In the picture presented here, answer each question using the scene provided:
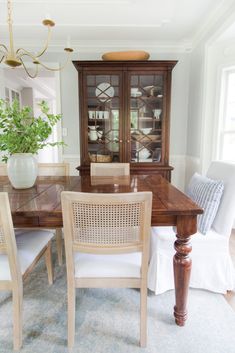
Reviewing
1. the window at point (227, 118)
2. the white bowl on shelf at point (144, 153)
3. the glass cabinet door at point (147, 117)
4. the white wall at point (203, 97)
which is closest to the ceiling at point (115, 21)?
the white wall at point (203, 97)

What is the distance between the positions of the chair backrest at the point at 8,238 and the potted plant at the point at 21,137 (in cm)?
63

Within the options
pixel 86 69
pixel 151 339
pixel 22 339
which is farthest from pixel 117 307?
pixel 86 69

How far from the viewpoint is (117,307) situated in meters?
1.50

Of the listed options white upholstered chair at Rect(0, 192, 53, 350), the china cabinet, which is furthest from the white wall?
white upholstered chair at Rect(0, 192, 53, 350)

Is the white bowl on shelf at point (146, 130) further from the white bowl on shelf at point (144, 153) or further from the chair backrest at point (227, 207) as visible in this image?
the chair backrest at point (227, 207)

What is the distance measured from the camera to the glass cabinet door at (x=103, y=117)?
290cm

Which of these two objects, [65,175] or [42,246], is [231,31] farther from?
[42,246]

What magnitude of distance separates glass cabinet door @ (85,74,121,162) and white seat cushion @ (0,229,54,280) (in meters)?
1.58

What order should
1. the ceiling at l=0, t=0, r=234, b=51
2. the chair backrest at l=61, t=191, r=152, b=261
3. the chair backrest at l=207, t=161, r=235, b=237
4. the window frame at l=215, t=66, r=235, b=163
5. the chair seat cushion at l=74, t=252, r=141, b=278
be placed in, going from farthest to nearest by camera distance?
the window frame at l=215, t=66, r=235, b=163
the ceiling at l=0, t=0, r=234, b=51
the chair backrest at l=207, t=161, r=235, b=237
the chair seat cushion at l=74, t=252, r=141, b=278
the chair backrest at l=61, t=191, r=152, b=261

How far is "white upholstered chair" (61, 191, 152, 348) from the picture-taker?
1034 mm

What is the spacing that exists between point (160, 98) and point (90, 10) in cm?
126

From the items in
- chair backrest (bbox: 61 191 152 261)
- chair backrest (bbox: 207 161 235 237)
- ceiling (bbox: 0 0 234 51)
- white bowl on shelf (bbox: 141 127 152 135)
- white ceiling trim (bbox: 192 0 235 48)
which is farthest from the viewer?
white bowl on shelf (bbox: 141 127 152 135)

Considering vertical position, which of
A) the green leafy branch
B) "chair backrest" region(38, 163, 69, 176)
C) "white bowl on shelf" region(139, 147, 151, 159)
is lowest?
"chair backrest" region(38, 163, 69, 176)

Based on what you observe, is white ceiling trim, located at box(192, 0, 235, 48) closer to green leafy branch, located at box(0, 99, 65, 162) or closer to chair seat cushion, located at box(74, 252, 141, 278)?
green leafy branch, located at box(0, 99, 65, 162)
